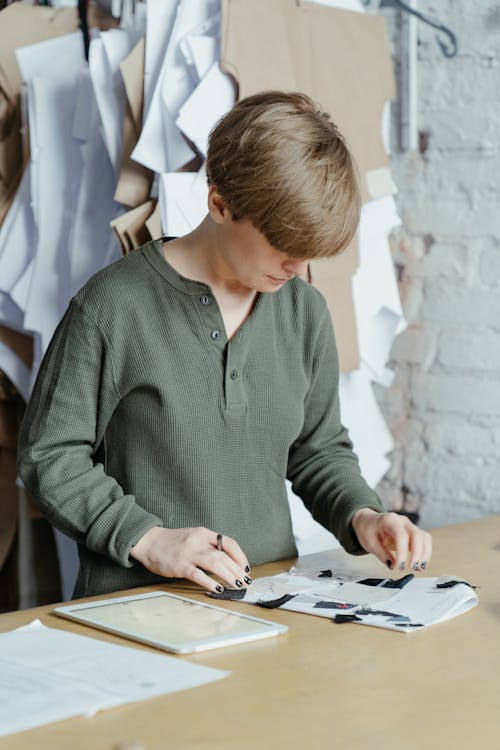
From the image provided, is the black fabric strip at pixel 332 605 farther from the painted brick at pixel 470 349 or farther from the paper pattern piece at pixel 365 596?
the painted brick at pixel 470 349

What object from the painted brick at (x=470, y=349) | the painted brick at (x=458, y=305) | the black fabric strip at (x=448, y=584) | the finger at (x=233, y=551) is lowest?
the black fabric strip at (x=448, y=584)

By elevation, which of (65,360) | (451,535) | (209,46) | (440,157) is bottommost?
(451,535)

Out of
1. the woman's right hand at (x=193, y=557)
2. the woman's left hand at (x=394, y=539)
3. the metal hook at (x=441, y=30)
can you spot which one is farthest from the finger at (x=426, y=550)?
the metal hook at (x=441, y=30)

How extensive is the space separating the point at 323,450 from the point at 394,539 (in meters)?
0.22

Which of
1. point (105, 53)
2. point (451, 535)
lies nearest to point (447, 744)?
point (451, 535)

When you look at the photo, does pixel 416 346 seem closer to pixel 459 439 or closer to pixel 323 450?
pixel 459 439

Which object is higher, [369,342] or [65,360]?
[65,360]

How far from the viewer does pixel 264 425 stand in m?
1.31

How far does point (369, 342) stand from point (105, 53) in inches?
27.8

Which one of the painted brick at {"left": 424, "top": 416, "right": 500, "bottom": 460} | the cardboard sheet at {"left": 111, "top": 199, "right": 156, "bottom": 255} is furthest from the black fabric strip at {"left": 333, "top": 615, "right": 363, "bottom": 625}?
the painted brick at {"left": 424, "top": 416, "right": 500, "bottom": 460}

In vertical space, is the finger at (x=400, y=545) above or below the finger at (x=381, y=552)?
above

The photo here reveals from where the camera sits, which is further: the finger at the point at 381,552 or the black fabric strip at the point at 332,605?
the finger at the point at 381,552

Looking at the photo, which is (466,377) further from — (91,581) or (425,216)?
(91,581)

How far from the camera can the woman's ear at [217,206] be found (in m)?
1.19
